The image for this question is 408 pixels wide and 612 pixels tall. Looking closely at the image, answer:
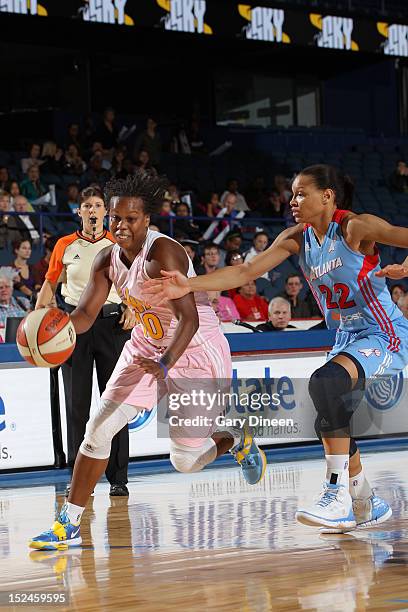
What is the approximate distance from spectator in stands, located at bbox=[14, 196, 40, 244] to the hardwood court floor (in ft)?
19.0

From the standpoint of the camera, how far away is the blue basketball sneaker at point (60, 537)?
5.44 m

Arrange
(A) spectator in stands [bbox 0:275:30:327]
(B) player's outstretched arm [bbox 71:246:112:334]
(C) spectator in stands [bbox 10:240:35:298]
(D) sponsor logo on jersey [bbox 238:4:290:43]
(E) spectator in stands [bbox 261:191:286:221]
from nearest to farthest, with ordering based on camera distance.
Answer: (B) player's outstretched arm [bbox 71:246:112:334] < (A) spectator in stands [bbox 0:275:30:327] < (C) spectator in stands [bbox 10:240:35:298] < (E) spectator in stands [bbox 261:191:286:221] < (D) sponsor logo on jersey [bbox 238:4:290:43]

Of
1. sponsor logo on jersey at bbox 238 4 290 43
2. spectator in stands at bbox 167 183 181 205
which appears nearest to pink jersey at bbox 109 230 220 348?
spectator in stands at bbox 167 183 181 205

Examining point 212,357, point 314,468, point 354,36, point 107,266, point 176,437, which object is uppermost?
point 354,36

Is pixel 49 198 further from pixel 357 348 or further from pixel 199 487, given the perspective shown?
A: pixel 357 348

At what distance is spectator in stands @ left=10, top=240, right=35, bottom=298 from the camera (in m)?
11.5

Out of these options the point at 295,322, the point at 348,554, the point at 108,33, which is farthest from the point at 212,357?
the point at 108,33

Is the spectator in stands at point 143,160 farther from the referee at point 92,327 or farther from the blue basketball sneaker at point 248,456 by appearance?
the blue basketball sneaker at point 248,456

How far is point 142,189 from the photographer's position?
18.3ft

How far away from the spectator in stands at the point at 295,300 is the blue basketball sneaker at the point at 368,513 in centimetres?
634

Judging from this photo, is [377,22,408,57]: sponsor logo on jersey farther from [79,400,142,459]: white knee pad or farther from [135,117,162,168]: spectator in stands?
[79,400,142,459]: white knee pad

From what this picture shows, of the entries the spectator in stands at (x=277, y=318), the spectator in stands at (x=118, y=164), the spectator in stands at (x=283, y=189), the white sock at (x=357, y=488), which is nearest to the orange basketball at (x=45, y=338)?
the white sock at (x=357, y=488)

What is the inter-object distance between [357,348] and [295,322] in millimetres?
6168

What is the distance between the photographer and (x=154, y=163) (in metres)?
16.8
